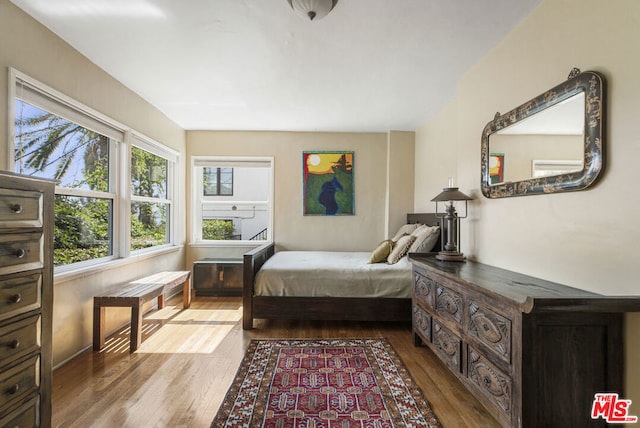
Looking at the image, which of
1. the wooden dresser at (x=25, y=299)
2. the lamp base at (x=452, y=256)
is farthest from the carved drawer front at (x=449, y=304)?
the wooden dresser at (x=25, y=299)

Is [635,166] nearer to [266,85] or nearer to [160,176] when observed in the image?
[266,85]

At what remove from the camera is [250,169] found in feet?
15.6

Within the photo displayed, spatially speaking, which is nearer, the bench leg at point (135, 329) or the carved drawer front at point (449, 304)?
the carved drawer front at point (449, 304)

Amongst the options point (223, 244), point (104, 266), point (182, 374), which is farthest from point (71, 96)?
point (223, 244)

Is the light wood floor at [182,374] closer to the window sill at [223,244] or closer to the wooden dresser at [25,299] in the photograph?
the wooden dresser at [25,299]

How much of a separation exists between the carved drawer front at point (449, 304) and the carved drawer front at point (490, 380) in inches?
8.0

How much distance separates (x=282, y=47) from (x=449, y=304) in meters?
2.22

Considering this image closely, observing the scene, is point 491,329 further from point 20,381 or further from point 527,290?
point 20,381

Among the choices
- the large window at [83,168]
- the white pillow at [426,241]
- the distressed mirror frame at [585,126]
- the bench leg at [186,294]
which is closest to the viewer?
the distressed mirror frame at [585,126]

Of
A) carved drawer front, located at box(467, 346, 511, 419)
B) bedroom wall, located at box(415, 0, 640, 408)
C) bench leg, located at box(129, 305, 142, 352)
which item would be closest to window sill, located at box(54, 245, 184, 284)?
bench leg, located at box(129, 305, 142, 352)

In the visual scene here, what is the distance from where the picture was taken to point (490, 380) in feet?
4.94

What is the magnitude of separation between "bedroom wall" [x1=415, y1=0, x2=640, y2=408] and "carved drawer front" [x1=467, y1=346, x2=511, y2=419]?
48cm

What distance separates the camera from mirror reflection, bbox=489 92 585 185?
58.6 inches

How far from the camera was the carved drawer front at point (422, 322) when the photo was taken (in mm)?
2252
